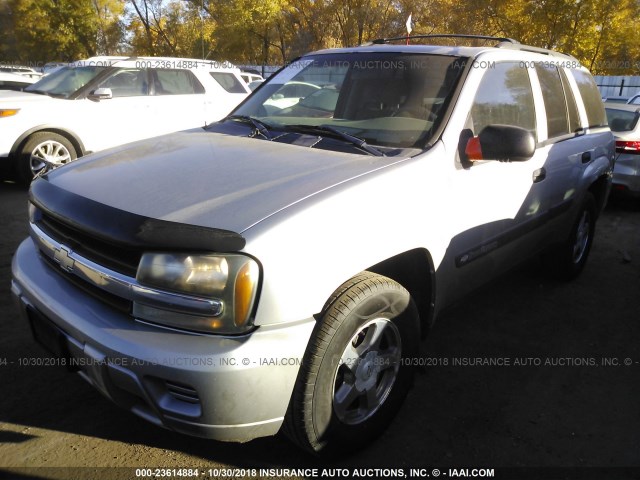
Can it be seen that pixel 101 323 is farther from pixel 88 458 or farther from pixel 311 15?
pixel 311 15

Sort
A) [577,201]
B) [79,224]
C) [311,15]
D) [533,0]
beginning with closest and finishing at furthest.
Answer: [79,224] < [577,201] < [533,0] < [311,15]

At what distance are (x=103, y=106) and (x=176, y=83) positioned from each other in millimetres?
1276

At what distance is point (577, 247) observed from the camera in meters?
4.59

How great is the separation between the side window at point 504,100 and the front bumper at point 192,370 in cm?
173

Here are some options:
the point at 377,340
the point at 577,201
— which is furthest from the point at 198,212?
the point at 577,201

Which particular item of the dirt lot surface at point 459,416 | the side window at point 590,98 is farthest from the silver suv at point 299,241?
the side window at point 590,98

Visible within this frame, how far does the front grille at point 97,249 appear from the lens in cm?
201

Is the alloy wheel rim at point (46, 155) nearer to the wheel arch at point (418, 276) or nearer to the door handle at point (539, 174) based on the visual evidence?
the wheel arch at point (418, 276)

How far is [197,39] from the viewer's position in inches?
1328

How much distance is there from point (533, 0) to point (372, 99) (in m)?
22.1

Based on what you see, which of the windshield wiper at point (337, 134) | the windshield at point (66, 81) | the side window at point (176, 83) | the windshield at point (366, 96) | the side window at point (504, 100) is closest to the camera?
the windshield wiper at point (337, 134)

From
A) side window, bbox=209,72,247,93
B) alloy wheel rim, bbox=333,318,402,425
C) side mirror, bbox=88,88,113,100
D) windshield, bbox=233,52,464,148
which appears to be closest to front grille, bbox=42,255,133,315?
alloy wheel rim, bbox=333,318,402,425

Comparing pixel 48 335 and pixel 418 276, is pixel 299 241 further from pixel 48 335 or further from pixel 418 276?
pixel 48 335

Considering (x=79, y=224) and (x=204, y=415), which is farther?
(x=79, y=224)
